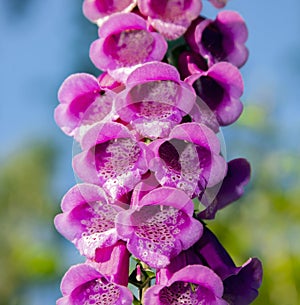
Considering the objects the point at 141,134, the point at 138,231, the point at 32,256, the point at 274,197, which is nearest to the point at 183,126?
the point at 141,134

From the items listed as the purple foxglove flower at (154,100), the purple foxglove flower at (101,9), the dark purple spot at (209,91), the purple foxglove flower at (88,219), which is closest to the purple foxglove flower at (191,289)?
the purple foxglove flower at (88,219)

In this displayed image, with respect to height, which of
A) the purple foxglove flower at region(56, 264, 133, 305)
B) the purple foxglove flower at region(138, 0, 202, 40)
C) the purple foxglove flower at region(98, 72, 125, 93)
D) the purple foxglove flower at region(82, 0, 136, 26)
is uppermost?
the purple foxglove flower at region(82, 0, 136, 26)

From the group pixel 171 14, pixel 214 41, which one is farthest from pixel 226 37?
pixel 171 14

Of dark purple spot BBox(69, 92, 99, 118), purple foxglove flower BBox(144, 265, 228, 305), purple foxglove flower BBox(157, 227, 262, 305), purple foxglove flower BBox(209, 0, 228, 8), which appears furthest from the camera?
purple foxglove flower BBox(209, 0, 228, 8)

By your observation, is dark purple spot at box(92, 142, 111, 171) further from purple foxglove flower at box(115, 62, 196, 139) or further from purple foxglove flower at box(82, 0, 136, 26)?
purple foxglove flower at box(82, 0, 136, 26)

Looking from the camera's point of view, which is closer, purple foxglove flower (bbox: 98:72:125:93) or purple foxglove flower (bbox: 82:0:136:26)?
purple foxglove flower (bbox: 98:72:125:93)

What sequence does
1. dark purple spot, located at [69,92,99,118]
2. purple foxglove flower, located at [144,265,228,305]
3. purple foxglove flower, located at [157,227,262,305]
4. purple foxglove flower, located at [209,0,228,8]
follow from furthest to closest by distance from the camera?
purple foxglove flower, located at [209,0,228,8] → dark purple spot, located at [69,92,99,118] → purple foxglove flower, located at [157,227,262,305] → purple foxglove flower, located at [144,265,228,305]

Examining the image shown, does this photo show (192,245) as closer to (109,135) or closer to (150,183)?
(150,183)

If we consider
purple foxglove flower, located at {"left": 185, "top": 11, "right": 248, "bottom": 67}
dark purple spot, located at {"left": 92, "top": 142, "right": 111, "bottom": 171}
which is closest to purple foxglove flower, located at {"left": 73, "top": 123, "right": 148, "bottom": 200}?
dark purple spot, located at {"left": 92, "top": 142, "right": 111, "bottom": 171}
